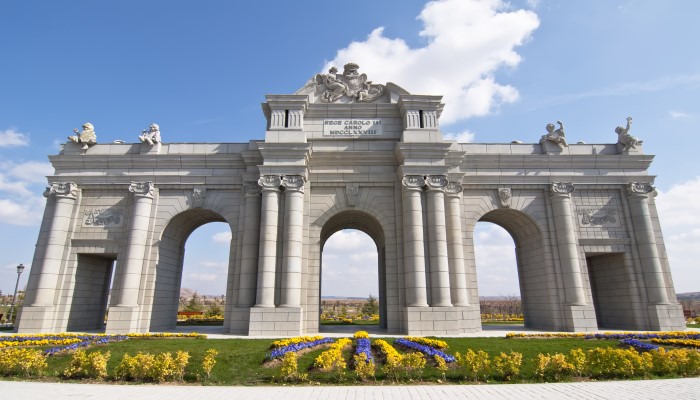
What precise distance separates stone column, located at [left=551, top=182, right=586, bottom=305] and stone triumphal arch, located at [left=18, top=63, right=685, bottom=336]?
7cm

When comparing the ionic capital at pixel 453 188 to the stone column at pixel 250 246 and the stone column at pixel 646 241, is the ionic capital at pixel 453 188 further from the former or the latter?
the stone column at pixel 250 246

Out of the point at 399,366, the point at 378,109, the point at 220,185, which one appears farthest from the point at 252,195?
the point at 399,366

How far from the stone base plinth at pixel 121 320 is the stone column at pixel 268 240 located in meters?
7.02

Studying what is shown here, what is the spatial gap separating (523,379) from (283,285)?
12.8 m

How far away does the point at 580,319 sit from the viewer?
2120 centimetres

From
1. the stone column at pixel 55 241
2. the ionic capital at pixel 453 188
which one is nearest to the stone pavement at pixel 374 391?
the stone column at pixel 55 241

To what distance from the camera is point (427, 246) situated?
21.2m

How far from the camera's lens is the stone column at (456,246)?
21.2 meters

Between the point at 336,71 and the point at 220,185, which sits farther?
the point at 336,71

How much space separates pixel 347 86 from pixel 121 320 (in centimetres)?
1908

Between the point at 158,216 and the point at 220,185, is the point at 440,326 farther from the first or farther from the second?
the point at 158,216

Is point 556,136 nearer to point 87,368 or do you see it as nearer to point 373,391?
point 373,391

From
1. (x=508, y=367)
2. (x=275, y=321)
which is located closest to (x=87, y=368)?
(x=275, y=321)

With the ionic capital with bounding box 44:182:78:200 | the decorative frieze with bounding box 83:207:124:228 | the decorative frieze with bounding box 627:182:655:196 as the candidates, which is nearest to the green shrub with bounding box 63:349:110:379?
the decorative frieze with bounding box 83:207:124:228
